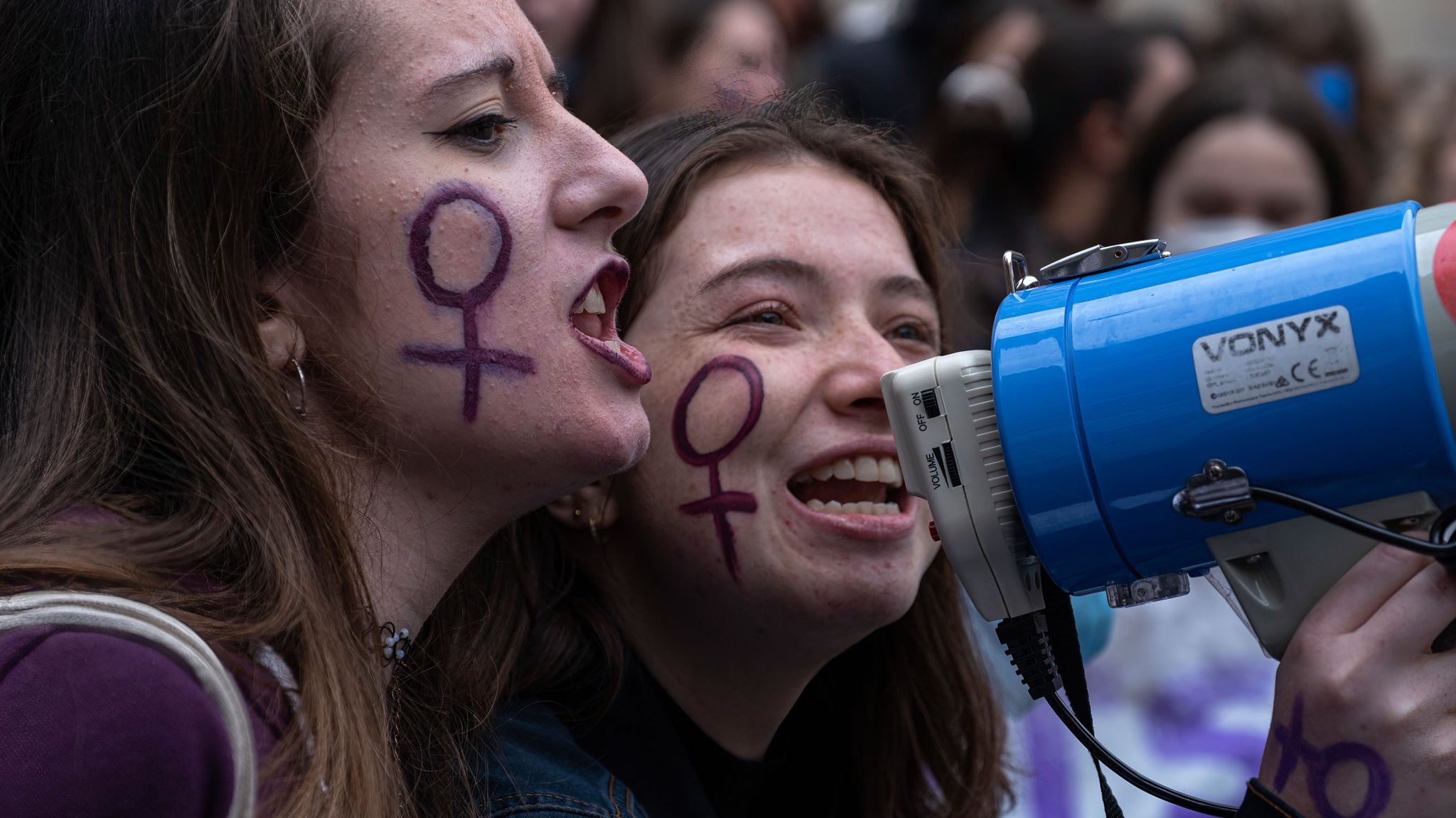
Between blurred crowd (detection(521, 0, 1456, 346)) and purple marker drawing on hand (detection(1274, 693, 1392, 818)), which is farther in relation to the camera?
blurred crowd (detection(521, 0, 1456, 346))

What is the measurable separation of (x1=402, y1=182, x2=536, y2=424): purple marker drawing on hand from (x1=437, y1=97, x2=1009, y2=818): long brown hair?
1.50 feet

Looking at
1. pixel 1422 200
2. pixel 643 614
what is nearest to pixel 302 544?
pixel 643 614

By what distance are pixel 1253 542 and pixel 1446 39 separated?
8.53m

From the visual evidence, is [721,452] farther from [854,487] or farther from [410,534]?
[410,534]

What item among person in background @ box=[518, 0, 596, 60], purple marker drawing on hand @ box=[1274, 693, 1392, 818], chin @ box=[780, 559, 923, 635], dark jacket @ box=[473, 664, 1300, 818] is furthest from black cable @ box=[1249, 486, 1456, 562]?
person in background @ box=[518, 0, 596, 60]

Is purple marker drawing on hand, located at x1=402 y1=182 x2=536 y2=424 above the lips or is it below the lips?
above

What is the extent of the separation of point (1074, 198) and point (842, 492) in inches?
114

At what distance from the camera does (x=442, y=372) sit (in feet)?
6.19

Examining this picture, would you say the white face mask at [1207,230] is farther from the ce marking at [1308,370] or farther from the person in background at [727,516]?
the ce marking at [1308,370]

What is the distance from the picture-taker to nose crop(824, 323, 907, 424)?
7.25 feet

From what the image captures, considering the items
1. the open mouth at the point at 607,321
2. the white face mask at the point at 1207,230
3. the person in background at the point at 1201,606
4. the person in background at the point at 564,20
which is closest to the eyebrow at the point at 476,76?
the open mouth at the point at 607,321

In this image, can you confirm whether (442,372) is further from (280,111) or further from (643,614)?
(643,614)

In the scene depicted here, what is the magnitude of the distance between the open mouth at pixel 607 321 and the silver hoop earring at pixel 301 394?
1.15 feet

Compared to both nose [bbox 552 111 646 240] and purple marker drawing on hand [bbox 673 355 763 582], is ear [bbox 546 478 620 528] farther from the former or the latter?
nose [bbox 552 111 646 240]
